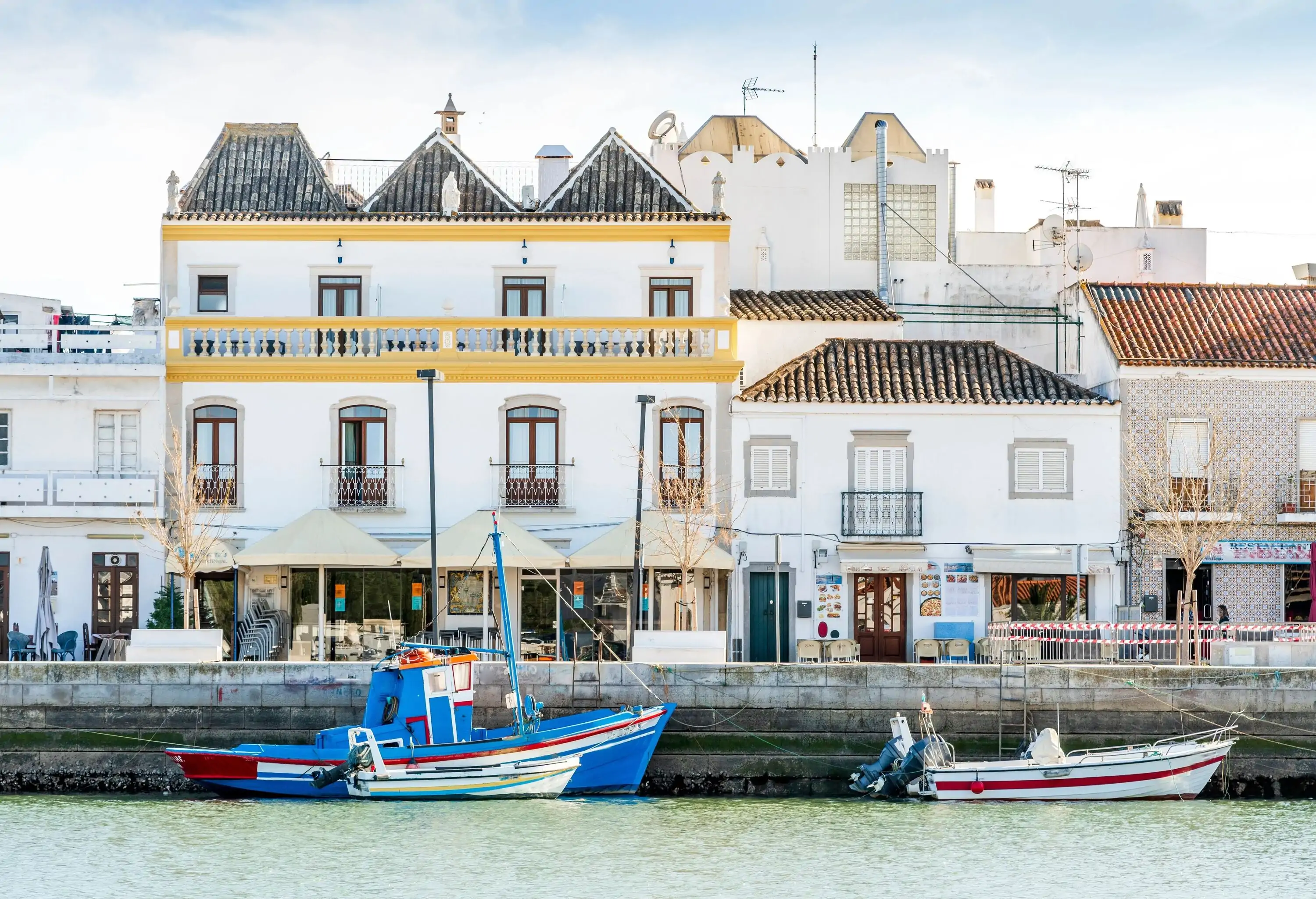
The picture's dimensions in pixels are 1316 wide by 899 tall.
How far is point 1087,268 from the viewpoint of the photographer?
4481 centimetres

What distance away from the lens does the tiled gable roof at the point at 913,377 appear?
37438 mm

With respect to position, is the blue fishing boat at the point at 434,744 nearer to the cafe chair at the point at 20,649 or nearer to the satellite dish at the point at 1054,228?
the cafe chair at the point at 20,649

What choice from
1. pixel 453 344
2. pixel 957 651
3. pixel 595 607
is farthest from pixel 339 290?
pixel 957 651

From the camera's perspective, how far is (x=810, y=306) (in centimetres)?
4162

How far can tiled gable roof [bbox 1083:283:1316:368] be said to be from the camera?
126 feet

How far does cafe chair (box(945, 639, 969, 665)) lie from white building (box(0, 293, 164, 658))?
1446cm

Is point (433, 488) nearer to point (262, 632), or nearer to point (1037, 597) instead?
point (262, 632)

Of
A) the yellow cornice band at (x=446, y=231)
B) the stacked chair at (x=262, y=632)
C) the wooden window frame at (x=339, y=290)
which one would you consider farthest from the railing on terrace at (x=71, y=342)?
the stacked chair at (x=262, y=632)

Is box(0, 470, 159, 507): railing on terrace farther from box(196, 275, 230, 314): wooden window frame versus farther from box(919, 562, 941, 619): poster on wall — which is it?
box(919, 562, 941, 619): poster on wall

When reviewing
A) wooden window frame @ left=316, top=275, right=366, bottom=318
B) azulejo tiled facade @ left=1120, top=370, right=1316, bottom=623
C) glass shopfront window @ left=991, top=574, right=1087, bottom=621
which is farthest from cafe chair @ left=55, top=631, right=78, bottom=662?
azulejo tiled facade @ left=1120, top=370, right=1316, bottom=623

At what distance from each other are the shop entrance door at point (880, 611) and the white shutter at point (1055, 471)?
126 inches

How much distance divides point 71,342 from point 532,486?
8.94 m

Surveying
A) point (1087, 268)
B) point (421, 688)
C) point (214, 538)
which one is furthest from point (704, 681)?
point (1087, 268)

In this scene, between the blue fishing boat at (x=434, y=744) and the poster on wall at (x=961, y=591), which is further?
the poster on wall at (x=961, y=591)
